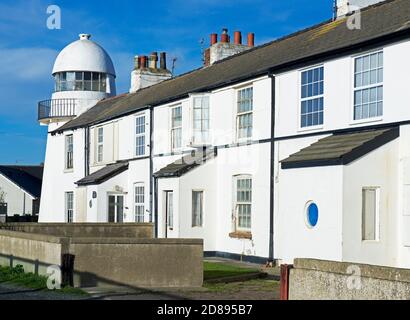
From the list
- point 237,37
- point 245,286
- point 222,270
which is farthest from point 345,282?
point 237,37

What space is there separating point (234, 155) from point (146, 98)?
9.70m

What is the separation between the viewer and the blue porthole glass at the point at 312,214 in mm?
17172

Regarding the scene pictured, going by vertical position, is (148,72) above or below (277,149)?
above

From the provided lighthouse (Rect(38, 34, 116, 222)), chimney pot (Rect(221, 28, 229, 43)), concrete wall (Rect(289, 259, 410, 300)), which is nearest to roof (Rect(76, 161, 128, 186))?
lighthouse (Rect(38, 34, 116, 222))

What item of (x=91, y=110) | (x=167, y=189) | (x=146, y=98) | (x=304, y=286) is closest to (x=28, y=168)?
(x=91, y=110)

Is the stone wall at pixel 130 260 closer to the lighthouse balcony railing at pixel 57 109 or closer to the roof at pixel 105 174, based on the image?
the roof at pixel 105 174

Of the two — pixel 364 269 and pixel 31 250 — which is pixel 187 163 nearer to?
pixel 31 250

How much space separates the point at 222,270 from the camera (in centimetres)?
1873

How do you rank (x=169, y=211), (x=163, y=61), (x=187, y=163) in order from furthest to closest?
1. (x=163, y=61)
2. (x=169, y=211)
3. (x=187, y=163)

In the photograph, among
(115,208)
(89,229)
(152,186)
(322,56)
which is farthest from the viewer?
(115,208)

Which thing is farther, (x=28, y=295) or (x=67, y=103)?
(x=67, y=103)

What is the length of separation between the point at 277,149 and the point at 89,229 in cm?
715

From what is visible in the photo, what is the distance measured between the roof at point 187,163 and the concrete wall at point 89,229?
6.57 ft

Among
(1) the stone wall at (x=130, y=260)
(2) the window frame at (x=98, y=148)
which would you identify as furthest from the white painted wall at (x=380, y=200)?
(2) the window frame at (x=98, y=148)
